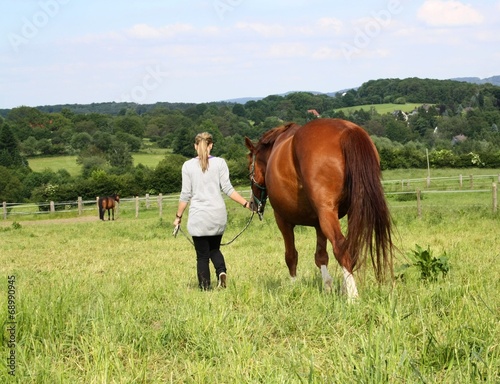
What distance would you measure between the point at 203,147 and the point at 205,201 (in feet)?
2.01

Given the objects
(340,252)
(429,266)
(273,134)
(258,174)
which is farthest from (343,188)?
(258,174)

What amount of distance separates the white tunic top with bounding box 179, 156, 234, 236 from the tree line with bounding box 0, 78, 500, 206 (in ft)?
149

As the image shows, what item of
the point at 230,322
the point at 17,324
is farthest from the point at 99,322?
the point at 230,322

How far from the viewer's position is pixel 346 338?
3.50 metres

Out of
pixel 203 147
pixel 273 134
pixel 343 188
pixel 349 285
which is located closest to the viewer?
pixel 349 285

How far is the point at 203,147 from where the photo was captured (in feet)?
20.6

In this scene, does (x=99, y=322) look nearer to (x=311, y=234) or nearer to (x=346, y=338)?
(x=346, y=338)

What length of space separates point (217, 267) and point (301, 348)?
3203mm

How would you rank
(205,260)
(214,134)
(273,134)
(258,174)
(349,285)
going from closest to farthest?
1. (349,285)
2. (205,260)
3. (273,134)
4. (258,174)
5. (214,134)

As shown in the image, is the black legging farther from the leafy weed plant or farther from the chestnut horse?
the leafy weed plant

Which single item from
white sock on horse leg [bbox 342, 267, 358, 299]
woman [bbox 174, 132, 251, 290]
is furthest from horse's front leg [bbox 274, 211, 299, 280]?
white sock on horse leg [bbox 342, 267, 358, 299]

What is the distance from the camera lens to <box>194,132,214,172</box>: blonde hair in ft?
20.6

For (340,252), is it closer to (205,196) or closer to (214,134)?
(205,196)

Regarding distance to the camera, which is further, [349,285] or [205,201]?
[205,201]
